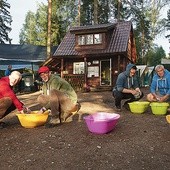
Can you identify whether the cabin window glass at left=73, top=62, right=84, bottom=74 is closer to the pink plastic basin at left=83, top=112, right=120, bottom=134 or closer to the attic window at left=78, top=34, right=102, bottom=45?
the attic window at left=78, top=34, right=102, bottom=45

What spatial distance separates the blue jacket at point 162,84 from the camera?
7117mm

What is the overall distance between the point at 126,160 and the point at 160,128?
1986mm

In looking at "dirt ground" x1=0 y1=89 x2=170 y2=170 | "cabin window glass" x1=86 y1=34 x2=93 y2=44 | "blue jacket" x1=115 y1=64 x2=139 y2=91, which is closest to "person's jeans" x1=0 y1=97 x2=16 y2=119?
"dirt ground" x1=0 y1=89 x2=170 y2=170

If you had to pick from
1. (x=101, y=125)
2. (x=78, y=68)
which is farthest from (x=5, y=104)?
(x=78, y=68)

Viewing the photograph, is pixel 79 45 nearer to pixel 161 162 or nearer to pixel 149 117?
pixel 149 117

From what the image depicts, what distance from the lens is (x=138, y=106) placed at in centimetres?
723

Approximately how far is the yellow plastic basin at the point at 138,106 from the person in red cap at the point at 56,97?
180 centimetres

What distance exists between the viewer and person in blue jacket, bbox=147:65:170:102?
23.1ft

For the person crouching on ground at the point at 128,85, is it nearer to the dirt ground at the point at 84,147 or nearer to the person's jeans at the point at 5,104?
the dirt ground at the point at 84,147

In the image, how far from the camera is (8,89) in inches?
221

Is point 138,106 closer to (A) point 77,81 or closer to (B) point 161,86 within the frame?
(B) point 161,86

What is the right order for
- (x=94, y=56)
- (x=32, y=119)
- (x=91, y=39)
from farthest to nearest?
1. (x=91, y=39)
2. (x=94, y=56)
3. (x=32, y=119)

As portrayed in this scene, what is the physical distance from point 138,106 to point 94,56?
13.7 metres

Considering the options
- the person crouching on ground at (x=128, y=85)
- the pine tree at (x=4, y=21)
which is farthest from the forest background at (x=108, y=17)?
the person crouching on ground at (x=128, y=85)
